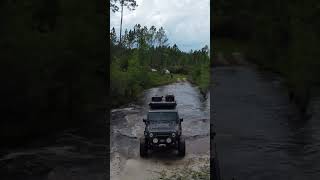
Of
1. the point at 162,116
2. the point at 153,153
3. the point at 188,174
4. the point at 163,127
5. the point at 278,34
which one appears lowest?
the point at 188,174

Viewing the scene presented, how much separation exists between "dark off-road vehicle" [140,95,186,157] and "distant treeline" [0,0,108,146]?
756 millimetres

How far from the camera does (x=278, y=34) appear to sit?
697cm

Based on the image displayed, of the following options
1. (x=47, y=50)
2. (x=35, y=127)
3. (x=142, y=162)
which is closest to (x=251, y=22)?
(x=142, y=162)

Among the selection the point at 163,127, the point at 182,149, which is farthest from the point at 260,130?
the point at 163,127

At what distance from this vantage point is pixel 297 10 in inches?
269

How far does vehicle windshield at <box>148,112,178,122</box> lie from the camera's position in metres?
7.62

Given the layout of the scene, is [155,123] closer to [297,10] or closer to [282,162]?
[282,162]

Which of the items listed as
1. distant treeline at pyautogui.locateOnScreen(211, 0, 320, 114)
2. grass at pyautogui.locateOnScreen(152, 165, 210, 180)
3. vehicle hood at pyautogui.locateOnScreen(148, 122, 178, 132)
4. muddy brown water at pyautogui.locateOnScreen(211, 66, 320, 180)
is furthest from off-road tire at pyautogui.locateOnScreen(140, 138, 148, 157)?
distant treeline at pyautogui.locateOnScreen(211, 0, 320, 114)

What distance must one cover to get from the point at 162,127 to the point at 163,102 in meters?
0.46

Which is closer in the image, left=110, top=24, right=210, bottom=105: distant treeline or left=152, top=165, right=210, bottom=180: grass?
left=152, top=165, right=210, bottom=180: grass

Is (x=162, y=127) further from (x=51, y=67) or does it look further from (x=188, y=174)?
(x=51, y=67)

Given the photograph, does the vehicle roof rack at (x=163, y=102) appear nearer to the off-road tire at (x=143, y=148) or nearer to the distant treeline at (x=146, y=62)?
the distant treeline at (x=146, y=62)

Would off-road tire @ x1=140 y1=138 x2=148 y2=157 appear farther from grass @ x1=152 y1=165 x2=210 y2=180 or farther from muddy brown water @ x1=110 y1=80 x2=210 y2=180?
grass @ x1=152 y1=165 x2=210 y2=180

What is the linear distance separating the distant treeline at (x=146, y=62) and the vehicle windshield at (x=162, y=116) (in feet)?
1.50
